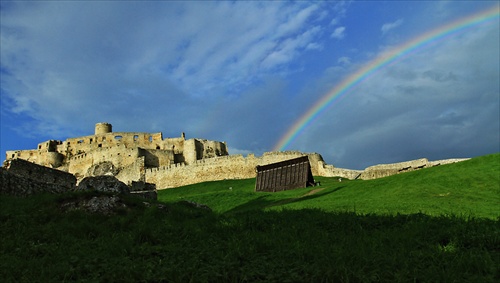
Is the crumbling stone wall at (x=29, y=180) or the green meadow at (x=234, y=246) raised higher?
the crumbling stone wall at (x=29, y=180)

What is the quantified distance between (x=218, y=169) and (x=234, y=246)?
178 ft

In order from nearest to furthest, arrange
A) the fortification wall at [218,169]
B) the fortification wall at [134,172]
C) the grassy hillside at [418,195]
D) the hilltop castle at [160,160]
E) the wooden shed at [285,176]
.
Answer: the grassy hillside at [418,195] < the wooden shed at [285,176] < the hilltop castle at [160,160] < the fortification wall at [218,169] < the fortification wall at [134,172]

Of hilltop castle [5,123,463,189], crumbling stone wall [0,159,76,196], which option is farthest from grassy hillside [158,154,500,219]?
hilltop castle [5,123,463,189]

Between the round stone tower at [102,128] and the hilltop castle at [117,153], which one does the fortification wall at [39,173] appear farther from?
the round stone tower at [102,128]

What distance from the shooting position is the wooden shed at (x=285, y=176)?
135 feet

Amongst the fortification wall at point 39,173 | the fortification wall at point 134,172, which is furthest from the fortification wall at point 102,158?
the fortification wall at point 39,173

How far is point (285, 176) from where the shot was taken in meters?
42.3

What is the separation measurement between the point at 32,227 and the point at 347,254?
25.7 ft

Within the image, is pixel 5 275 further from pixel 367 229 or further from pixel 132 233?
pixel 367 229

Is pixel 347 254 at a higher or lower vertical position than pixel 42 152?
lower

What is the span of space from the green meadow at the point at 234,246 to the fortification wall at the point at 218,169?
155 ft

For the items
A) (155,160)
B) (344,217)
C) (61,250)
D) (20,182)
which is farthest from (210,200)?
(155,160)

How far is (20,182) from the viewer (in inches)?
620

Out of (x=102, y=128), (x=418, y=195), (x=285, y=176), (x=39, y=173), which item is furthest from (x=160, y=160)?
(x=418, y=195)
